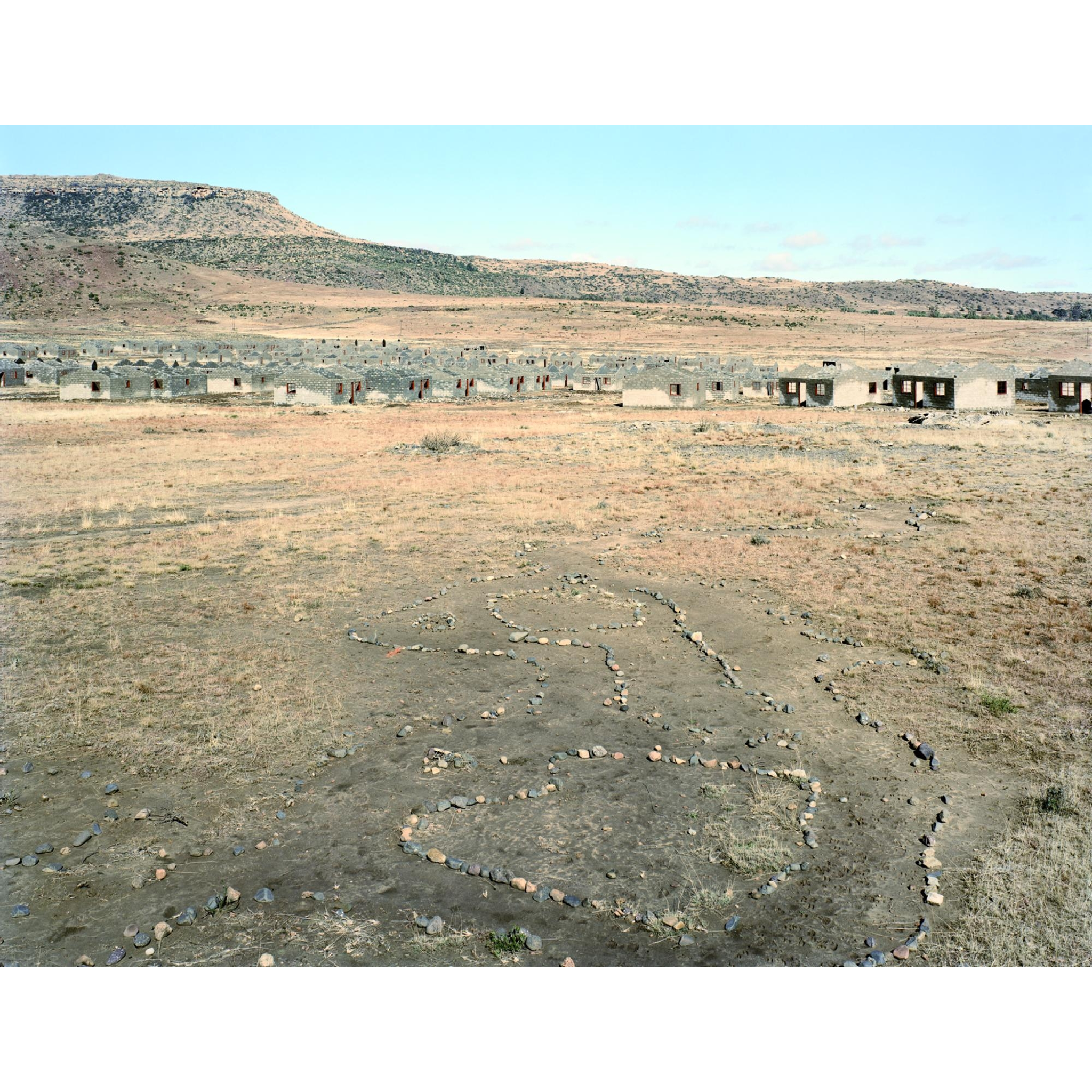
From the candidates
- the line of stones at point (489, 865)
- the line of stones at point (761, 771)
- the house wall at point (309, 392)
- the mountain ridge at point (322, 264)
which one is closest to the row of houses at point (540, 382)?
the house wall at point (309, 392)

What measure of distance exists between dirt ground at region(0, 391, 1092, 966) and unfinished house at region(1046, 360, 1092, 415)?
117 ft

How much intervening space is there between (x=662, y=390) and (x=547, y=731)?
52.4 m

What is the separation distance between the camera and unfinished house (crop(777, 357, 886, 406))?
195ft

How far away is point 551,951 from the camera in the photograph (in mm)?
6043

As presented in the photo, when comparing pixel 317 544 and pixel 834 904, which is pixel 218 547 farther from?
pixel 834 904

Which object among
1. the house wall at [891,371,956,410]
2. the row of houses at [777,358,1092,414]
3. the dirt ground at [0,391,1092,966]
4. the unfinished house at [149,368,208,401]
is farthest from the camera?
the unfinished house at [149,368,208,401]

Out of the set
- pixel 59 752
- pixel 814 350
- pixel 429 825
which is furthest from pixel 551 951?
pixel 814 350

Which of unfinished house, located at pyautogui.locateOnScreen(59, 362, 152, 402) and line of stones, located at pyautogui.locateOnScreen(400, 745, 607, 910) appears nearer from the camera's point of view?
line of stones, located at pyautogui.locateOnScreen(400, 745, 607, 910)

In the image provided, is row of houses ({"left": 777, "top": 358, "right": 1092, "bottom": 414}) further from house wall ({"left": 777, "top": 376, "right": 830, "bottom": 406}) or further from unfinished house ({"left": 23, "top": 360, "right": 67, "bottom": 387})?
unfinished house ({"left": 23, "top": 360, "right": 67, "bottom": 387})

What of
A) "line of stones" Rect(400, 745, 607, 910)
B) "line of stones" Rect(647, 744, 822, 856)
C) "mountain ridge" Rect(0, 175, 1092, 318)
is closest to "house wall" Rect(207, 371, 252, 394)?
"line of stones" Rect(400, 745, 607, 910)

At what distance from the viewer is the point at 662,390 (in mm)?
59906

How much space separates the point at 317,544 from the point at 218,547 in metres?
2.18

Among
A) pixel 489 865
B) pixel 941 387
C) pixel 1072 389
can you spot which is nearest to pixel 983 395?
pixel 941 387

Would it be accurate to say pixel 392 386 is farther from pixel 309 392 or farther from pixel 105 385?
pixel 105 385
